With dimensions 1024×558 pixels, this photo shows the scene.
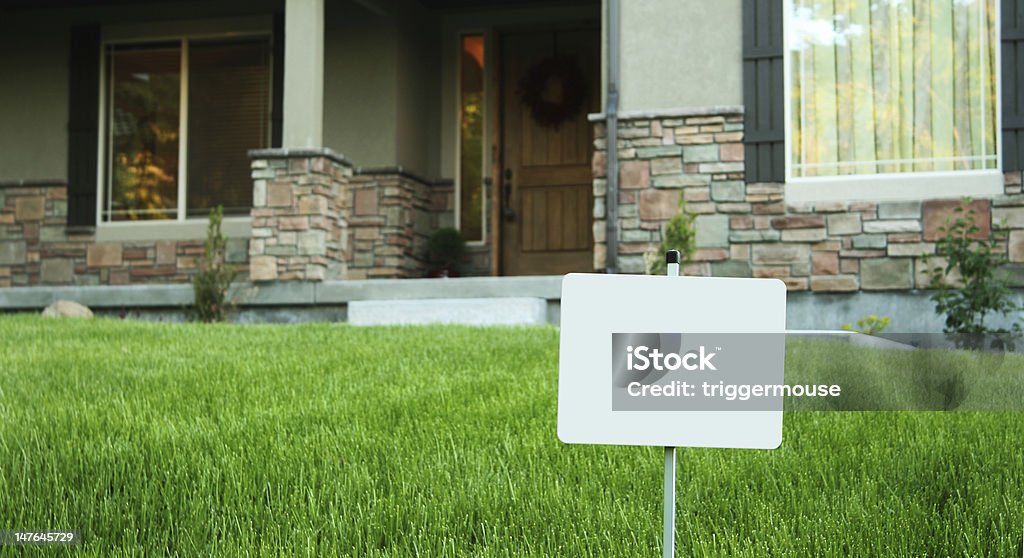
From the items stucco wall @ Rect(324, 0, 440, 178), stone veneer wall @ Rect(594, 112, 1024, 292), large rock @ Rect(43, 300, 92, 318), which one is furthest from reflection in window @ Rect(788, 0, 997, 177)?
large rock @ Rect(43, 300, 92, 318)

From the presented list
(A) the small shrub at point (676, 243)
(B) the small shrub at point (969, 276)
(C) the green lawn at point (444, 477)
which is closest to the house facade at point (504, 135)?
(B) the small shrub at point (969, 276)

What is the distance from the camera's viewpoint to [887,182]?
7.70 m

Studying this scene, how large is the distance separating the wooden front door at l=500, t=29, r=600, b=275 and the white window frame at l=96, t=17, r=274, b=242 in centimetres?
231

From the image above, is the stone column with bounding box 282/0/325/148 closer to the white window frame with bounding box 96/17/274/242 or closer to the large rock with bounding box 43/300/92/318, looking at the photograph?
the white window frame with bounding box 96/17/274/242

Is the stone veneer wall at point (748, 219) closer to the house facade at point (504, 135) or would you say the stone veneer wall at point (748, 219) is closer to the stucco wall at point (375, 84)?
the house facade at point (504, 135)

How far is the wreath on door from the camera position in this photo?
1045 cm

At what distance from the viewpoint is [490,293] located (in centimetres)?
Result: 829

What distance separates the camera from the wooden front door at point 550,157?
34.2 feet

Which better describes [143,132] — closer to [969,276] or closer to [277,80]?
[277,80]

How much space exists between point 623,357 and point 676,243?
5734 mm

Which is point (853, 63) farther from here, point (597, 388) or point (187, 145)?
point (597, 388)

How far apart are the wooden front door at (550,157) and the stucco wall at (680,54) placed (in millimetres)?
2338

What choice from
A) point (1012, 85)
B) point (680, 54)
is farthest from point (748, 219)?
Answer: point (1012, 85)

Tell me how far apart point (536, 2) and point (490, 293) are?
350 centimetres
